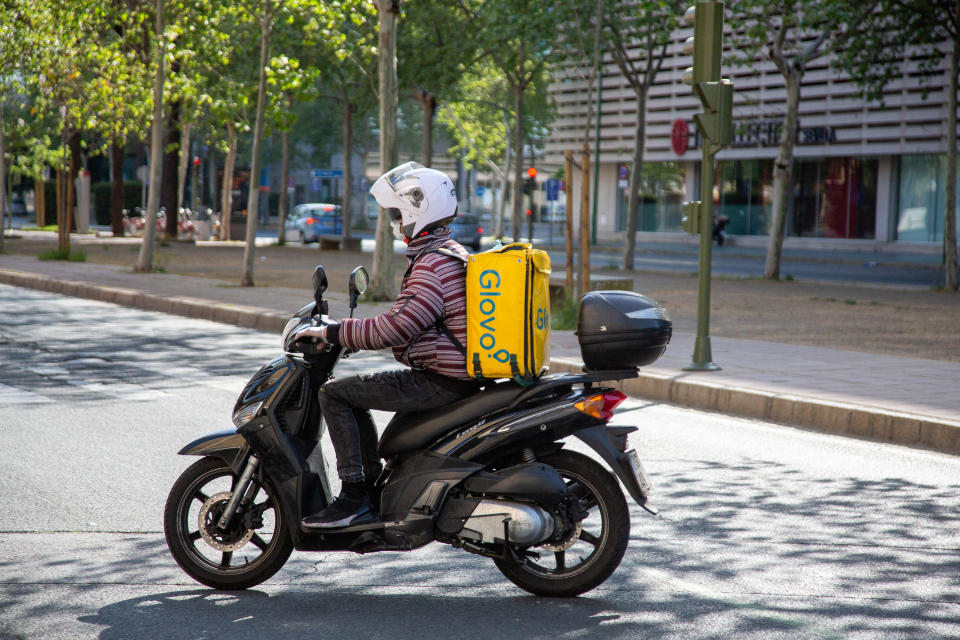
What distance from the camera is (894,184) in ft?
131

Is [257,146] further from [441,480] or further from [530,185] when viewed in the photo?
[530,185]

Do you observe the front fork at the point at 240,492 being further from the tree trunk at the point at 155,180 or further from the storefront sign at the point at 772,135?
the storefront sign at the point at 772,135

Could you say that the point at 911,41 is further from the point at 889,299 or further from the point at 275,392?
the point at 275,392

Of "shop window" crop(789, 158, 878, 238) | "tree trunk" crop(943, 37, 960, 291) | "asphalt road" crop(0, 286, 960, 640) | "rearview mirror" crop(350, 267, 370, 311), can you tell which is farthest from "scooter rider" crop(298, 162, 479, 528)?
"shop window" crop(789, 158, 878, 238)

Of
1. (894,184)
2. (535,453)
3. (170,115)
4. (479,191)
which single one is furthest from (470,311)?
(479,191)

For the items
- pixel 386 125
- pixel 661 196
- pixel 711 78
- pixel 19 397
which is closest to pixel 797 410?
pixel 711 78

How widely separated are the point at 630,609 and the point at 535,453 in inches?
25.2

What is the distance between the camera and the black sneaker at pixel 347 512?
4395 mm

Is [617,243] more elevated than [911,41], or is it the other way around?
[911,41]

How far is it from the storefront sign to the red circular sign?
6.30ft

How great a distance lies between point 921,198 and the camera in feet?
129

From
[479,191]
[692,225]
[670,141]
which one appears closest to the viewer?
[692,225]

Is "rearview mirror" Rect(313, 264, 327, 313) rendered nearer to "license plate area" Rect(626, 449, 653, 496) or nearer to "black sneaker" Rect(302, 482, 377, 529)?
"black sneaker" Rect(302, 482, 377, 529)

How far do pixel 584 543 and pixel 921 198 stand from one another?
37.8 metres
